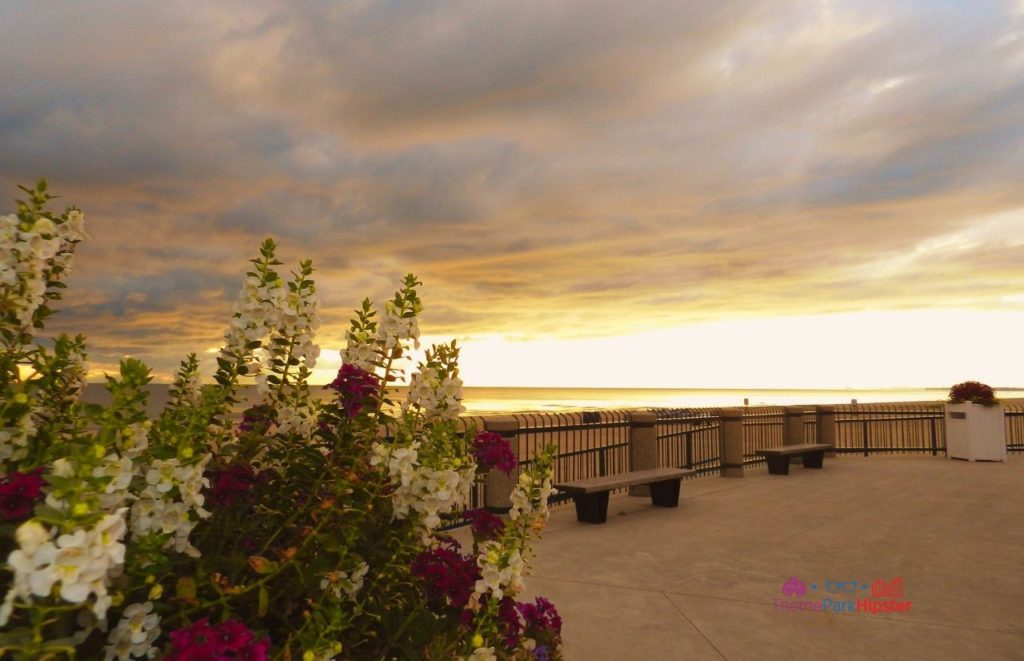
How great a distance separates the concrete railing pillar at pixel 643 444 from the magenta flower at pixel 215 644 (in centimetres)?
1081

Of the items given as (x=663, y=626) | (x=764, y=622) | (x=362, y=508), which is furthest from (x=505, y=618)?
(x=764, y=622)

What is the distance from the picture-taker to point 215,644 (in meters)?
1.97

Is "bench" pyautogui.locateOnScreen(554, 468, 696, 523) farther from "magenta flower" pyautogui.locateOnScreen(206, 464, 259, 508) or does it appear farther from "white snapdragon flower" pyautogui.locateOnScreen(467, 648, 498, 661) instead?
"magenta flower" pyautogui.locateOnScreen(206, 464, 259, 508)

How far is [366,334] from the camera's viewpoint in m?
3.47

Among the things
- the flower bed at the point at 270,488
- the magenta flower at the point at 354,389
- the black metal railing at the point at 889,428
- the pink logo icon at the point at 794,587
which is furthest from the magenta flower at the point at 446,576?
the black metal railing at the point at 889,428

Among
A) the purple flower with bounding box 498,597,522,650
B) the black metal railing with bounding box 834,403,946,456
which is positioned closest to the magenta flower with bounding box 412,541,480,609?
the purple flower with bounding box 498,597,522,650

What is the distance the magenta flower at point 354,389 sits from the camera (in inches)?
127

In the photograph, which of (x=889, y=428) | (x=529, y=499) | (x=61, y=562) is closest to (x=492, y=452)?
(x=529, y=499)

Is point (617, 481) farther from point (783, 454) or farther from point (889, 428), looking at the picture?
point (889, 428)

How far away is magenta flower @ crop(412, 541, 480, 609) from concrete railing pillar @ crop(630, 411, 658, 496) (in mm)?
9551

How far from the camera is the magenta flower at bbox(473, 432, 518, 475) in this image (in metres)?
3.71

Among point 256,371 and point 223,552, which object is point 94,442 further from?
point 256,371

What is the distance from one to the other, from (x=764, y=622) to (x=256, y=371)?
464 cm

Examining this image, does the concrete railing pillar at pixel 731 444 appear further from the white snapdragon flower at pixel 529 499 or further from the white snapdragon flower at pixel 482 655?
the white snapdragon flower at pixel 482 655
